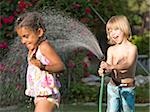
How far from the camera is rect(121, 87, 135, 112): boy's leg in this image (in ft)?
18.6

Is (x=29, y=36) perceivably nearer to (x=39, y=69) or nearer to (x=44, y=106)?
(x=39, y=69)

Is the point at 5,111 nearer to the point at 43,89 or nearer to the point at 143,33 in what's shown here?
the point at 43,89

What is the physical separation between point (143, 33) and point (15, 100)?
11.0 metres

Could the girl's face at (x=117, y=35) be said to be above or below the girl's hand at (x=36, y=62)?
above

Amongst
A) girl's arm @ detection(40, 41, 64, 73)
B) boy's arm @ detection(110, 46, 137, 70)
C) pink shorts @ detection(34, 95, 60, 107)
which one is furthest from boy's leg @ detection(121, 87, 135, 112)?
girl's arm @ detection(40, 41, 64, 73)

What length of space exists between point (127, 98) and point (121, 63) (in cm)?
34

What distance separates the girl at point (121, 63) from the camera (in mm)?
5609

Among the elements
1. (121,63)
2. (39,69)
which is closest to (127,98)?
(121,63)

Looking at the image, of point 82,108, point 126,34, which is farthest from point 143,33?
point 126,34

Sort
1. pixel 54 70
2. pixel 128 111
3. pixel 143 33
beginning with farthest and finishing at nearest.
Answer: pixel 143 33 → pixel 128 111 → pixel 54 70

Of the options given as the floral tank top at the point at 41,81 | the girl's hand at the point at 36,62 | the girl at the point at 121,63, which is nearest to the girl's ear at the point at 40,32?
the floral tank top at the point at 41,81

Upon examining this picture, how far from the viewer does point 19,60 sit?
8.67m

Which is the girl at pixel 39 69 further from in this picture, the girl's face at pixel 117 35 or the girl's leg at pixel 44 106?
the girl's face at pixel 117 35

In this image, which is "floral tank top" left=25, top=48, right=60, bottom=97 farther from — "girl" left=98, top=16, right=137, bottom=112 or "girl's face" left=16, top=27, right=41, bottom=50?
"girl" left=98, top=16, right=137, bottom=112
